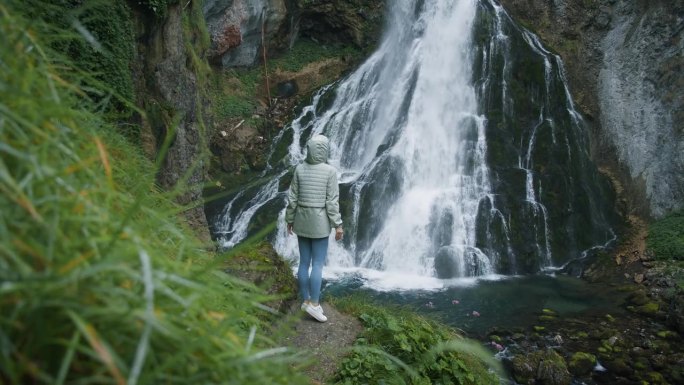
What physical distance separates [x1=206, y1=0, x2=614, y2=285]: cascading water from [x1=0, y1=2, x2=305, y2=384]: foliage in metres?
9.17

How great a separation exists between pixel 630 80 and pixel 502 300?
8547 millimetres

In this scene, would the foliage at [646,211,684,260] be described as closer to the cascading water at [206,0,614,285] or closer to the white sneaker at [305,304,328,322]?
the cascading water at [206,0,614,285]

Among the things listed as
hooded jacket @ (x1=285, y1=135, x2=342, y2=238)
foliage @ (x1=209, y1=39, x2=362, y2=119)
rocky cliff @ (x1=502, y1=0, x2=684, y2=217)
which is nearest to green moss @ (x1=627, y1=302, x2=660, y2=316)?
rocky cliff @ (x1=502, y1=0, x2=684, y2=217)

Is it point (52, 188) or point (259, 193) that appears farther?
point (259, 193)

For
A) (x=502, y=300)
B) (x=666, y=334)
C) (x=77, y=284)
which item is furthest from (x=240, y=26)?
(x=77, y=284)

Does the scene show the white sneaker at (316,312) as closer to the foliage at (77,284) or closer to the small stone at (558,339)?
the foliage at (77,284)

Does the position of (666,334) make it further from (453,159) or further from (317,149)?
(317,149)

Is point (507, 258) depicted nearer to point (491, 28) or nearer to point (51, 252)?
point (491, 28)

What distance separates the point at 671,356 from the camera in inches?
296

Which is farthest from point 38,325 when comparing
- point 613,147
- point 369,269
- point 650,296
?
point 613,147

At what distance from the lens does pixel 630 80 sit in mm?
14234

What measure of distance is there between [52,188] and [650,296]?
36.2 feet

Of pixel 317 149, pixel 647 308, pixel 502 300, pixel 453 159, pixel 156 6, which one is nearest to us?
pixel 317 149

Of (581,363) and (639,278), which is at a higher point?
(639,278)
